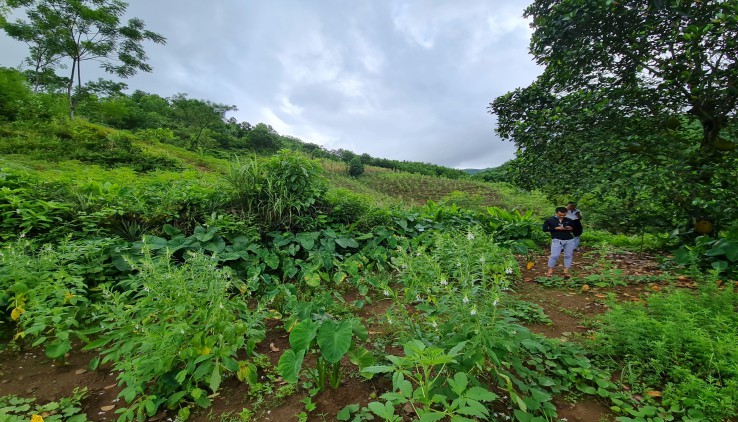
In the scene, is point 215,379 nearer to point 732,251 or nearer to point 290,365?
point 290,365

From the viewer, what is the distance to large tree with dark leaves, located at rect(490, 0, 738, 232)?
343cm

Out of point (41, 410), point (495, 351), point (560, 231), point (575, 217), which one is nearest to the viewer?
point (495, 351)

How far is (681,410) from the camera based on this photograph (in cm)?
156

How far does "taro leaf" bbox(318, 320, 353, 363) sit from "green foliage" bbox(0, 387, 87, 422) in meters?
1.36

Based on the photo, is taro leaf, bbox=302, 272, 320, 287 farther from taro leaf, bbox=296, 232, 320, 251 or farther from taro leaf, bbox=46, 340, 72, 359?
taro leaf, bbox=46, 340, 72, 359

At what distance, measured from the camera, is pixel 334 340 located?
158 cm

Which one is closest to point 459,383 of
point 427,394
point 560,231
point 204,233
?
point 427,394

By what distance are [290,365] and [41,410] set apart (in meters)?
1.43

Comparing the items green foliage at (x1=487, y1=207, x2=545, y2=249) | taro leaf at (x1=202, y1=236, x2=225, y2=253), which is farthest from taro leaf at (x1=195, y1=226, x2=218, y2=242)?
green foliage at (x1=487, y1=207, x2=545, y2=249)

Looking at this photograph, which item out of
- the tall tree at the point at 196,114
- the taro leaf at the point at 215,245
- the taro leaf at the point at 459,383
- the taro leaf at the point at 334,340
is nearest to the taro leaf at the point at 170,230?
the taro leaf at the point at 215,245

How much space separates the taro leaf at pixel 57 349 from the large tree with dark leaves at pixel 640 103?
5.36 meters

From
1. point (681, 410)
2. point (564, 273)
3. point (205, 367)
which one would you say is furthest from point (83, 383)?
point (564, 273)

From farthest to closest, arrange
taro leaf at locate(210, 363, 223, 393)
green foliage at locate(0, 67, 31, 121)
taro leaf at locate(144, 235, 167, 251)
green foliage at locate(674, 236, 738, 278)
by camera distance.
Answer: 1. green foliage at locate(0, 67, 31, 121)
2. green foliage at locate(674, 236, 738, 278)
3. taro leaf at locate(144, 235, 167, 251)
4. taro leaf at locate(210, 363, 223, 393)

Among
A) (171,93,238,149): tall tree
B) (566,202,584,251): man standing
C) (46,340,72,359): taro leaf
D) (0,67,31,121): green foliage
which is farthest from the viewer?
(171,93,238,149): tall tree
